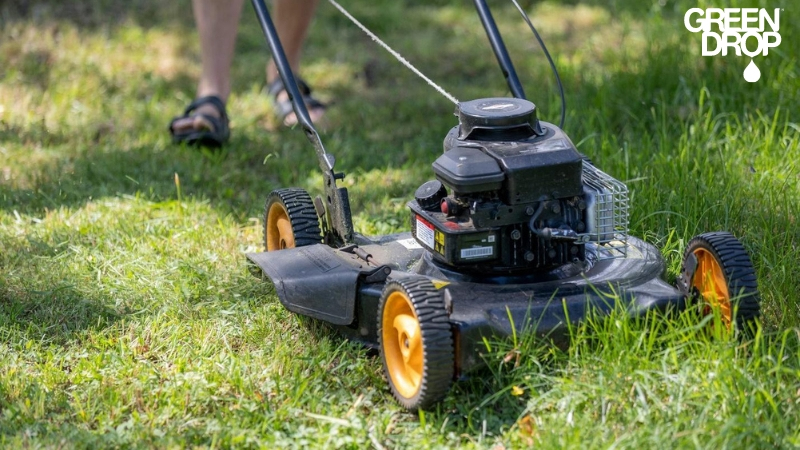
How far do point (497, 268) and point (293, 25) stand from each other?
217cm

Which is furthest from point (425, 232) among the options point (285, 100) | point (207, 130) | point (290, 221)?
point (285, 100)

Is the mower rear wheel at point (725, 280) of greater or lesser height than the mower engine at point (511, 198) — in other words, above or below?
below

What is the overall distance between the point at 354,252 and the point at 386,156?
→ 1.28 meters

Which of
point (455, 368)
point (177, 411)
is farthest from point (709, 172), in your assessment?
point (177, 411)

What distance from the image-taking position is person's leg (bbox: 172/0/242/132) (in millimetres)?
3799

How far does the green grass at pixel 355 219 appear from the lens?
79.9 inches

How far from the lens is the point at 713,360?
202 cm

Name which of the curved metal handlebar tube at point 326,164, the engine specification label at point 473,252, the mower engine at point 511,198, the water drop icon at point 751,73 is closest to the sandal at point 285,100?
the curved metal handlebar tube at point 326,164

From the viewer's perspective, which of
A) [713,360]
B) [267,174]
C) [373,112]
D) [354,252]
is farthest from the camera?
[373,112]

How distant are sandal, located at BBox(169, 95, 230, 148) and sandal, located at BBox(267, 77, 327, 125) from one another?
A: 330 millimetres

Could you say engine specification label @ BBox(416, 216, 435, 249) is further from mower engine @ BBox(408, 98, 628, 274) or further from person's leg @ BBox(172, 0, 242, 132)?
person's leg @ BBox(172, 0, 242, 132)

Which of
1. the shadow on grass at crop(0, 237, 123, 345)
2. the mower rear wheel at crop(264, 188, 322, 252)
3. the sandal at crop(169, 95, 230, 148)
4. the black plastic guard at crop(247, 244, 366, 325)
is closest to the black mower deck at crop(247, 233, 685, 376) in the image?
the black plastic guard at crop(247, 244, 366, 325)

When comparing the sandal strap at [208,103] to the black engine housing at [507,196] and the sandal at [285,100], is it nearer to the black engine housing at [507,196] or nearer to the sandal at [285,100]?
the sandal at [285,100]

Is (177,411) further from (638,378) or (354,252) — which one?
(638,378)
